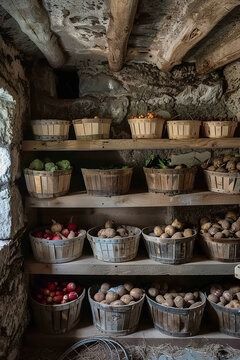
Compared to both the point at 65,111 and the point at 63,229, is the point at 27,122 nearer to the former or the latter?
the point at 65,111

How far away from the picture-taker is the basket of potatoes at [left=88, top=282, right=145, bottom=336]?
113 inches

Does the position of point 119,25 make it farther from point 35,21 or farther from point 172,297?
point 172,297

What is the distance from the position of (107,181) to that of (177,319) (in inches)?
52.3

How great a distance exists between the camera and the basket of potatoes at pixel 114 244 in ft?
9.61

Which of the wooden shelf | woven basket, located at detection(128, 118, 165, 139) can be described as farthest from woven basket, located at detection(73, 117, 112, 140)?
woven basket, located at detection(128, 118, 165, 139)

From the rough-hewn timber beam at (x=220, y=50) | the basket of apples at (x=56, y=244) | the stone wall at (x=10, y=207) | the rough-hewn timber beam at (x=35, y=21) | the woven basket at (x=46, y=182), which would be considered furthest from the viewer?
the basket of apples at (x=56, y=244)

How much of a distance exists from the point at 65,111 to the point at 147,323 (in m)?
2.20

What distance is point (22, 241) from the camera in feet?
10.2

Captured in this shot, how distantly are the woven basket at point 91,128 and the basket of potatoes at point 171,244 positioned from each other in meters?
0.99

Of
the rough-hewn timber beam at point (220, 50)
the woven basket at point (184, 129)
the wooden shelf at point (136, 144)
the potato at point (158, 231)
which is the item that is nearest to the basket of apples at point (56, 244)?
the potato at point (158, 231)

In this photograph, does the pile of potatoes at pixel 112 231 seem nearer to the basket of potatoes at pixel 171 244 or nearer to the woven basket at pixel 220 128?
the basket of potatoes at pixel 171 244

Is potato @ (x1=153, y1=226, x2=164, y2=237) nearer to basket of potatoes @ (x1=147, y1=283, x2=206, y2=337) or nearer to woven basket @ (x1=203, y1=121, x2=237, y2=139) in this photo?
basket of potatoes @ (x1=147, y1=283, x2=206, y2=337)

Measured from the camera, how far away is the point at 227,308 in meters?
2.86

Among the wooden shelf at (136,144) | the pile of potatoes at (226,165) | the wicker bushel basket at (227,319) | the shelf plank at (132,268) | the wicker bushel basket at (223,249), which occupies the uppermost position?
the wooden shelf at (136,144)
